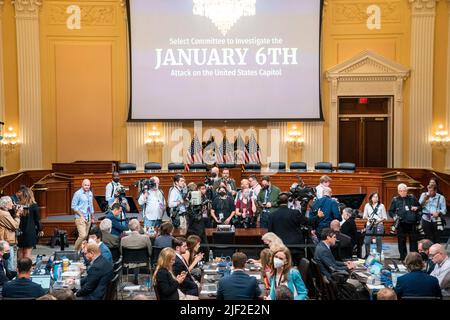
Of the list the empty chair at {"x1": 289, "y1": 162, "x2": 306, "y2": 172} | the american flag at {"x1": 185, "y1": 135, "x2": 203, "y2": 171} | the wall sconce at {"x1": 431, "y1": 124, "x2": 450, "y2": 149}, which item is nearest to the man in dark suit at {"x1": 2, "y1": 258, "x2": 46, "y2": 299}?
the empty chair at {"x1": 289, "y1": 162, "x2": 306, "y2": 172}

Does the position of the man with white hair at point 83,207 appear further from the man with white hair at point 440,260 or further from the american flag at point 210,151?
the american flag at point 210,151

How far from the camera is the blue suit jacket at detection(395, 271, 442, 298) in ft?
21.8

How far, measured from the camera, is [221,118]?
19734mm

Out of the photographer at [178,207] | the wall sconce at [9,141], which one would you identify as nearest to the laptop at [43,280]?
the photographer at [178,207]

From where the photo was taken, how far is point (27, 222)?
35.8 feet

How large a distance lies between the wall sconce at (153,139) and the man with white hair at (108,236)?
33.5 feet

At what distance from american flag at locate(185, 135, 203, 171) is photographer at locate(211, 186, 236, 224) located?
763 centimetres

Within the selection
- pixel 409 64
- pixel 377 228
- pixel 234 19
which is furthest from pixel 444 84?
pixel 377 228

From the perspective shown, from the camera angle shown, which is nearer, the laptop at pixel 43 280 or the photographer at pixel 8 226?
the laptop at pixel 43 280

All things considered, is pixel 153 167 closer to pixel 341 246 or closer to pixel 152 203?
pixel 152 203

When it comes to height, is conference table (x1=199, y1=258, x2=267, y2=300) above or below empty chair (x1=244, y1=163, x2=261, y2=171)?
below

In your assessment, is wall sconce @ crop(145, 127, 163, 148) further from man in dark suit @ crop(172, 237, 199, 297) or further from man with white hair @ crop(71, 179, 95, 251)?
man in dark suit @ crop(172, 237, 199, 297)

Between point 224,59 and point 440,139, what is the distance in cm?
669

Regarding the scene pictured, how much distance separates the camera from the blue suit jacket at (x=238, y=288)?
6.56 m
